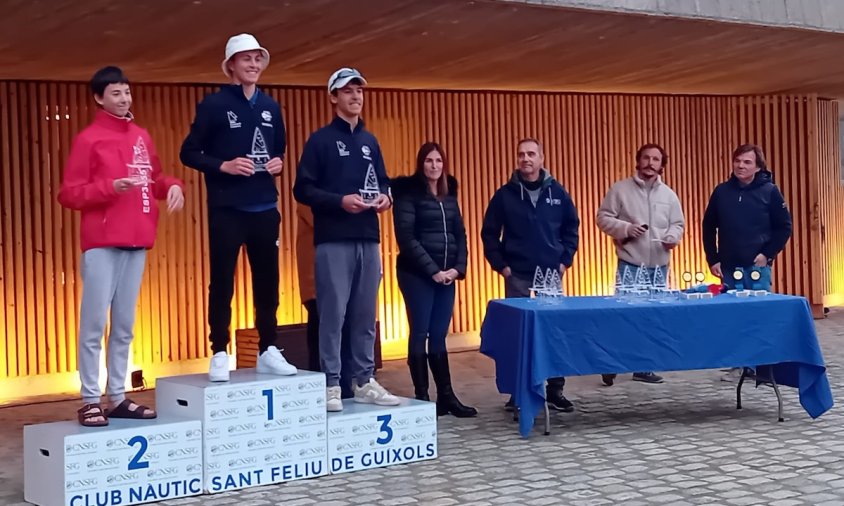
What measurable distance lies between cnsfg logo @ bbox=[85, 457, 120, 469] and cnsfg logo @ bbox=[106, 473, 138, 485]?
0.17 feet

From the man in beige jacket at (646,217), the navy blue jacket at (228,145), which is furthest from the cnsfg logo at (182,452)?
the man in beige jacket at (646,217)

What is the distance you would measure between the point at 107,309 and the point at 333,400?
3.94 ft

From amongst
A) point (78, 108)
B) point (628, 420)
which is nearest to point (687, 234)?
point (628, 420)

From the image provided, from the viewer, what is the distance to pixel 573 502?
474 centimetres

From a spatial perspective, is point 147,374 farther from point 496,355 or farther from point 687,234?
point 687,234

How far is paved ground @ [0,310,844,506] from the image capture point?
192 inches

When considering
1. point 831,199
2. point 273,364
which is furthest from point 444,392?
point 831,199

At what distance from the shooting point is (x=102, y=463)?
4734 millimetres

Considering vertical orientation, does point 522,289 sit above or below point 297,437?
above

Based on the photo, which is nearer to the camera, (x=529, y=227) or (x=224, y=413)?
(x=224, y=413)

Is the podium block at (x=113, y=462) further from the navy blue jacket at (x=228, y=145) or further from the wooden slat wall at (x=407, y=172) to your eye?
the wooden slat wall at (x=407, y=172)

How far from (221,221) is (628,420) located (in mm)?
2775

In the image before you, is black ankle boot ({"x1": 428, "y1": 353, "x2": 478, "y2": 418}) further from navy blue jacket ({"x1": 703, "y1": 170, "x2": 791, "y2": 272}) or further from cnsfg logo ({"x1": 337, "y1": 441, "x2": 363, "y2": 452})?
navy blue jacket ({"x1": 703, "y1": 170, "x2": 791, "y2": 272})

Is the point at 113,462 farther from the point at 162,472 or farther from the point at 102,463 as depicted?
the point at 162,472
